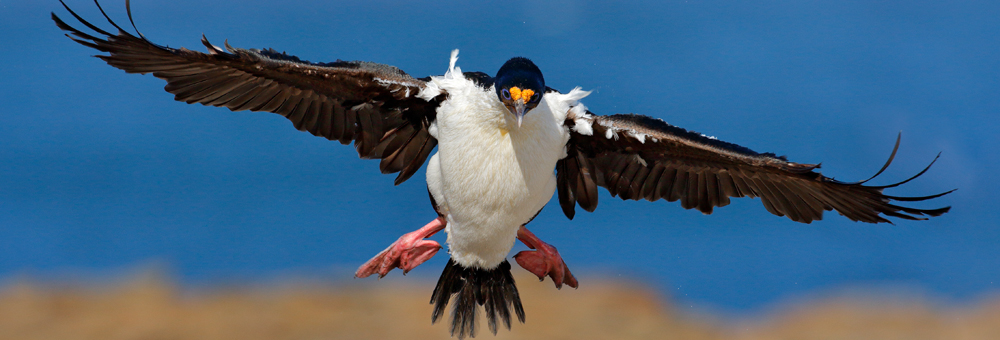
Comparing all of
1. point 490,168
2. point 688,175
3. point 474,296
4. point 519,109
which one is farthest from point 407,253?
point 688,175

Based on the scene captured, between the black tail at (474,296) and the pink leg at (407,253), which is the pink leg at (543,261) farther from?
the pink leg at (407,253)

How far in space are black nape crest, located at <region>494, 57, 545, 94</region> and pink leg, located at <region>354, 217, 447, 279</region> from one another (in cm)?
217

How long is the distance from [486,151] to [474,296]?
2.01 meters

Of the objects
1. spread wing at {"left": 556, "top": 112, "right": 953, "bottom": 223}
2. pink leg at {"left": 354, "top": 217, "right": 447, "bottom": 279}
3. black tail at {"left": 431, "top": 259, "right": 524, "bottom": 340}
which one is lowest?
black tail at {"left": 431, "top": 259, "right": 524, "bottom": 340}

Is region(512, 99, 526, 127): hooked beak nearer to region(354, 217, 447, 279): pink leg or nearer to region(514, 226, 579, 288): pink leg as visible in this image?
region(354, 217, 447, 279): pink leg

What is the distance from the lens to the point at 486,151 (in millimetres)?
6926

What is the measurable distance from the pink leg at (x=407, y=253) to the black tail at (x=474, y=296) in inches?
11.1

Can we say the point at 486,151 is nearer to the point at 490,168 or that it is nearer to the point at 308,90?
the point at 490,168

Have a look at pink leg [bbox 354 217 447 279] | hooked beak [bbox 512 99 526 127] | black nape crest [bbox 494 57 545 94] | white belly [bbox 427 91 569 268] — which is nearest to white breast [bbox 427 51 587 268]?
white belly [bbox 427 91 569 268]

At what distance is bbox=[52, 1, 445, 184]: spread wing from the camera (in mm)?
6891

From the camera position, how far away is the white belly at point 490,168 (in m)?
6.88

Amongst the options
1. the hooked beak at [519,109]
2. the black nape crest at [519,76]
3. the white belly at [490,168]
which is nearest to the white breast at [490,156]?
the white belly at [490,168]

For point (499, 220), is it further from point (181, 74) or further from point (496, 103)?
point (181, 74)

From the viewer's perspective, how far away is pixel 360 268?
8.14 meters
